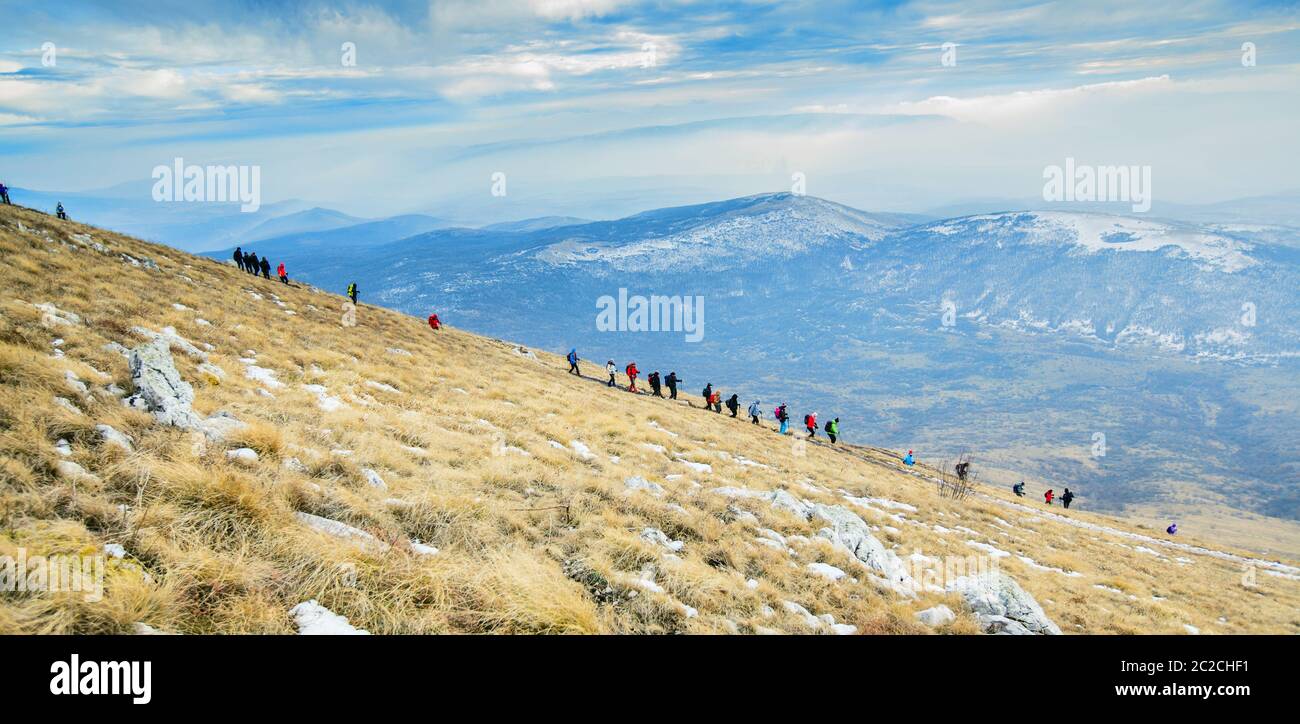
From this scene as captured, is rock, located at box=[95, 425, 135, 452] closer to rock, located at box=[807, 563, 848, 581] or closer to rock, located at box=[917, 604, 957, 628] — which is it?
rock, located at box=[807, 563, 848, 581]

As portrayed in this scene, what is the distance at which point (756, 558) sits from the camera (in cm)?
1020

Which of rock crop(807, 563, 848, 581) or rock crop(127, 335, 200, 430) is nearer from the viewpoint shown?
rock crop(127, 335, 200, 430)

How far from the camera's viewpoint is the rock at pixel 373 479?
8633mm

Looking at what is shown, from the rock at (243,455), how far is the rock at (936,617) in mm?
10310

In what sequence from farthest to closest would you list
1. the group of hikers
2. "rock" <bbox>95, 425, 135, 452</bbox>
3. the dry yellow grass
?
1. the group of hikers
2. "rock" <bbox>95, 425, 135, 452</bbox>
3. the dry yellow grass

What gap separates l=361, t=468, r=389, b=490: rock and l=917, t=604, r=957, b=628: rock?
872 centimetres

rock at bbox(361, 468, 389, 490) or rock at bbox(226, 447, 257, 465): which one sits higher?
rock at bbox(226, 447, 257, 465)

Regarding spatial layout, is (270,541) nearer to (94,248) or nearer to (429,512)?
(429,512)

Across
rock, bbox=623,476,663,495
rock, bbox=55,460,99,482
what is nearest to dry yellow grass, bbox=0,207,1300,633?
rock, bbox=55,460,99,482

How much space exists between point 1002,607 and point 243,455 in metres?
12.3

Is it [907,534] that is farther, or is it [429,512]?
[907,534]

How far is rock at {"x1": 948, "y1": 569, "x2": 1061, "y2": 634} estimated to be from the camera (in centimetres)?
936
